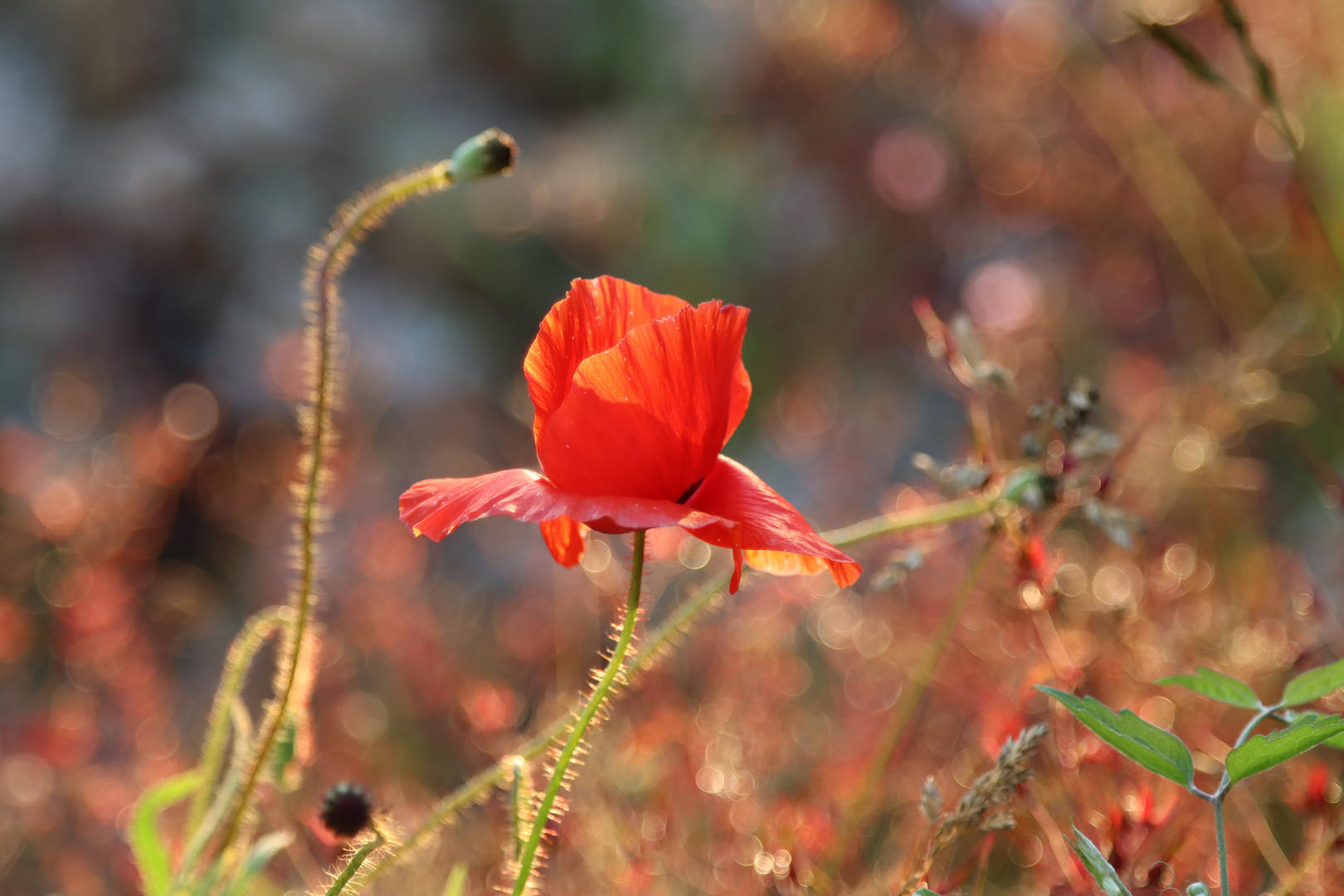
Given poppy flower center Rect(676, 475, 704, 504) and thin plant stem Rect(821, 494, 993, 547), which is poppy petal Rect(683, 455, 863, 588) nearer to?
poppy flower center Rect(676, 475, 704, 504)

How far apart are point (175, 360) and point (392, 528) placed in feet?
7.12

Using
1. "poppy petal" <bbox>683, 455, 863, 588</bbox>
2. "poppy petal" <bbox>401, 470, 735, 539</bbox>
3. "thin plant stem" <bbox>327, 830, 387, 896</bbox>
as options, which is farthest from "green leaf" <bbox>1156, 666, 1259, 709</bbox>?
"thin plant stem" <bbox>327, 830, 387, 896</bbox>

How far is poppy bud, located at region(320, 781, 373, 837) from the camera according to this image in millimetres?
740

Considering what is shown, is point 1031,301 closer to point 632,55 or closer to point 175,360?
point 632,55

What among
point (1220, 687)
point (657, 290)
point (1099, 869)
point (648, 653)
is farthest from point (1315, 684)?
point (657, 290)

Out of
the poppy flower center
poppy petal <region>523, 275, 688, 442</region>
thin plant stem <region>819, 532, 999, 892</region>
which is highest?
poppy petal <region>523, 275, 688, 442</region>

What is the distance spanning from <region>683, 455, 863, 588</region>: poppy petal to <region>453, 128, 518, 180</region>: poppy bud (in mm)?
302

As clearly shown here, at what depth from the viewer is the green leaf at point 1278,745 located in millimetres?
572

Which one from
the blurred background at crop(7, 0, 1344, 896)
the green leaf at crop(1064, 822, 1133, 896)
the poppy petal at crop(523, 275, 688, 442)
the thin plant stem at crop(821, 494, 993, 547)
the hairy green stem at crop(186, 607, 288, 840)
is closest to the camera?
the green leaf at crop(1064, 822, 1133, 896)

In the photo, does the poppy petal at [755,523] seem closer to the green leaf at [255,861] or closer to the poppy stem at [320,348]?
the poppy stem at [320,348]

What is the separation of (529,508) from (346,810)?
12.5 inches

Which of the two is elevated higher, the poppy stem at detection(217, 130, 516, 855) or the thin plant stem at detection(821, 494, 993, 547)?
the poppy stem at detection(217, 130, 516, 855)

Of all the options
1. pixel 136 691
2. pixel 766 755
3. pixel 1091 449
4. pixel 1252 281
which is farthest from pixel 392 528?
pixel 1252 281

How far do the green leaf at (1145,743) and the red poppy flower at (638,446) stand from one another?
18cm
